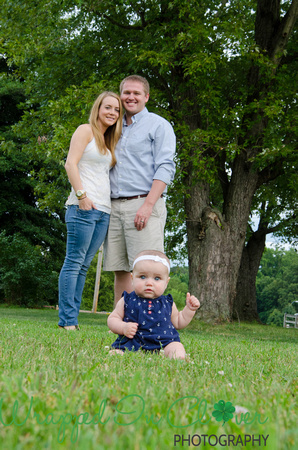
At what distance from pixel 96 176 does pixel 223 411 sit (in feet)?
12.7

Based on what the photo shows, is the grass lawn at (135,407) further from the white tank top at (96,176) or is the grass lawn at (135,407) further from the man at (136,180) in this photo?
the white tank top at (96,176)

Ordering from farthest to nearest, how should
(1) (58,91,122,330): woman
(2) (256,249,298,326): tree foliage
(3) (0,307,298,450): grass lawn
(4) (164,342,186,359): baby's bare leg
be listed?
1. (2) (256,249,298,326): tree foliage
2. (1) (58,91,122,330): woman
3. (4) (164,342,186,359): baby's bare leg
4. (3) (0,307,298,450): grass lawn

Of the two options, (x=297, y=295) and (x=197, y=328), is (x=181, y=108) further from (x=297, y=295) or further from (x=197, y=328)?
(x=297, y=295)

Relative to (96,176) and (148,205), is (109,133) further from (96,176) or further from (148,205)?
(148,205)

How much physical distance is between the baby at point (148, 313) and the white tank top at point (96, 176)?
1.67 metres

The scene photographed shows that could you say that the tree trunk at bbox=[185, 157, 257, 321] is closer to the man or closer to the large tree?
the large tree

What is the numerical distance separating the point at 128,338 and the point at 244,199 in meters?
9.29

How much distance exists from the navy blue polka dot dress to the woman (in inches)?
68.9

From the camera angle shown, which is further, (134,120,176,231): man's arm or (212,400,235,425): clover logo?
(134,120,176,231): man's arm

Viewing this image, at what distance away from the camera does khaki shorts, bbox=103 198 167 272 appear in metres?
4.62

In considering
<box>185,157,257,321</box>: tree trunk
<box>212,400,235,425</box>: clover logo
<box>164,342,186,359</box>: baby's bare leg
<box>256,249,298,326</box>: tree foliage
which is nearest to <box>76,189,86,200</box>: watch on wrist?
<box>164,342,186,359</box>: baby's bare leg

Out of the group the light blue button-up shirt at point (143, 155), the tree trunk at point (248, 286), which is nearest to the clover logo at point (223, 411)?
the light blue button-up shirt at point (143, 155)

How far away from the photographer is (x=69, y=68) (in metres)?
12.1

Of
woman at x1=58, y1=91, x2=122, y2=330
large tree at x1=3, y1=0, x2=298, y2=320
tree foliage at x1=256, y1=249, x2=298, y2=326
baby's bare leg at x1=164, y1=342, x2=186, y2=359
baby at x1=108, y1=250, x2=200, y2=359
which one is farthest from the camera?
tree foliage at x1=256, y1=249, x2=298, y2=326
